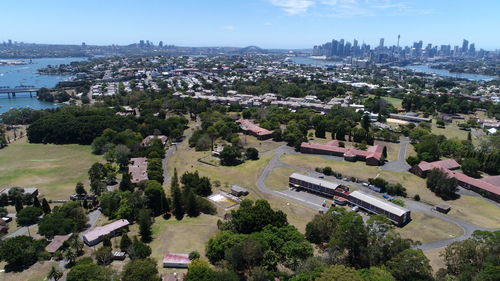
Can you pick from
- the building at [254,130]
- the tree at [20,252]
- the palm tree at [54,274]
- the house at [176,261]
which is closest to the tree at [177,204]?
the house at [176,261]

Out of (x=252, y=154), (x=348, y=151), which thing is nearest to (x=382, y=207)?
(x=348, y=151)

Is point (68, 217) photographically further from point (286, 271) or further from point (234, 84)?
point (234, 84)

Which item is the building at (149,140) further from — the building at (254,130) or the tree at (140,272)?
the tree at (140,272)

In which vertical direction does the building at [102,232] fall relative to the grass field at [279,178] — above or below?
below

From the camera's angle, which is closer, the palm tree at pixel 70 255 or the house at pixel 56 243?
the palm tree at pixel 70 255

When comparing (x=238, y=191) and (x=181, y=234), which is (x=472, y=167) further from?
(x=181, y=234)

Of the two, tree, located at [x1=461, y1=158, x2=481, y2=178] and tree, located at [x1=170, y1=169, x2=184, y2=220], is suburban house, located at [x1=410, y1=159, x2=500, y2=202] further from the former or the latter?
tree, located at [x1=170, y1=169, x2=184, y2=220]

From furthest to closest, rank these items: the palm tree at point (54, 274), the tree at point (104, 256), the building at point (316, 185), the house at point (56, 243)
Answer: the building at point (316, 185), the house at point (56, 243), the tree at point (104, 256), the palm tree at point (54, 274)
